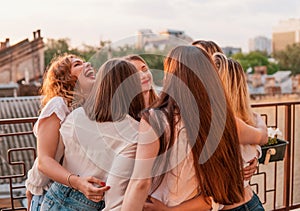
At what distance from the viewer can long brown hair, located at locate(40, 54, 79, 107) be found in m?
1.39

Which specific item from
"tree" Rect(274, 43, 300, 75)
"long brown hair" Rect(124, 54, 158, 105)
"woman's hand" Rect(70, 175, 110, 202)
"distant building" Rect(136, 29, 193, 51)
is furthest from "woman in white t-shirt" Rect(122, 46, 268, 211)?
"tree" Rect(274, 43, 300, 75)

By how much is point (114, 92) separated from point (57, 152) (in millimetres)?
315

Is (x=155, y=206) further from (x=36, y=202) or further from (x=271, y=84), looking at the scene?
(x=271, y=84)

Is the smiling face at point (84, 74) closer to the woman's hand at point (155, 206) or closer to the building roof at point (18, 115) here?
the woman's hand at point (155, 206)

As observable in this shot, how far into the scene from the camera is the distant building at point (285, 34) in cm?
3058

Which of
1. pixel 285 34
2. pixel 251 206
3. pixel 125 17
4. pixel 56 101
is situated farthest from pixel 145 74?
pixel 285 34

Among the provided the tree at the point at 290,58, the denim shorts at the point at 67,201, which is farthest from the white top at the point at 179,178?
the tree at the point at 290,58

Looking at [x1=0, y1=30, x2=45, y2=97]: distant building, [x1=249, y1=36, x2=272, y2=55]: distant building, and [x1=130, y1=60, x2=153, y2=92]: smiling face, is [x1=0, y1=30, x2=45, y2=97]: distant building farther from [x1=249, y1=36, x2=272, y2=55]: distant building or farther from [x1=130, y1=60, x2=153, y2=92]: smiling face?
[x1=249, y1=36, x2=272, y2=55]: distant building

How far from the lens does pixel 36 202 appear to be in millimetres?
1351

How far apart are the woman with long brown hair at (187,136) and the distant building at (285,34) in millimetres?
31633

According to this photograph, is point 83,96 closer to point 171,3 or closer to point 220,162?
point 220,162

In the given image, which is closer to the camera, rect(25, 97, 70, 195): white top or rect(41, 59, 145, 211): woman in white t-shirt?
rect(41, 59, 145, 211): woman in white t-shirt

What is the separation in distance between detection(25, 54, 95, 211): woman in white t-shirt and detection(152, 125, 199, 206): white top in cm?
40

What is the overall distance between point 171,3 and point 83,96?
45.4ft
